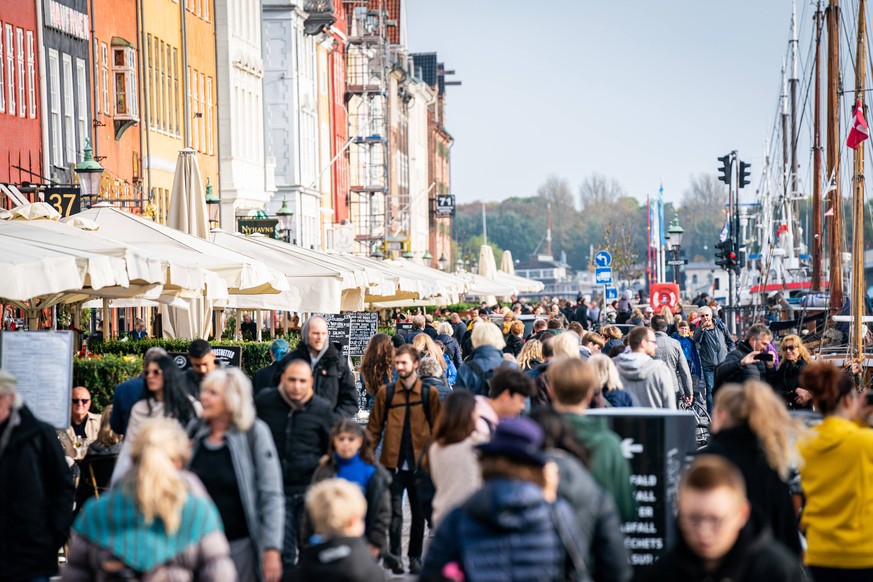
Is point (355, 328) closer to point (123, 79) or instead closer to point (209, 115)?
point (123, 79)

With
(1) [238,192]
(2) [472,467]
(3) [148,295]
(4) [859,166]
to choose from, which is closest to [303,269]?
(3) [148,295]

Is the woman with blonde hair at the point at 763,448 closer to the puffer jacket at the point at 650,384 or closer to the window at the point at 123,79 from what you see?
the puffer jacket at the point at 650,384

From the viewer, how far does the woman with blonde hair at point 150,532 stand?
6848 mm

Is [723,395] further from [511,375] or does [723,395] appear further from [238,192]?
[238,192]

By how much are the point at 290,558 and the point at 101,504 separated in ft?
11.4

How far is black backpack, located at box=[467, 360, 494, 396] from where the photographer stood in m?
13.3

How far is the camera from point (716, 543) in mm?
6117

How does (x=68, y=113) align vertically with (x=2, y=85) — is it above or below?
below

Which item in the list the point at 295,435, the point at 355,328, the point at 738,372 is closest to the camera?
the point at 295,435

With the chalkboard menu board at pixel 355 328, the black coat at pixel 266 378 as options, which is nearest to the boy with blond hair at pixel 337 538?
the black coat at pixel 266 378

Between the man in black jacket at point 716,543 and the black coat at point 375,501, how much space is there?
3.67 metres

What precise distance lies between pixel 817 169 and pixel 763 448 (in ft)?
169

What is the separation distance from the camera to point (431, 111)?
111 metres

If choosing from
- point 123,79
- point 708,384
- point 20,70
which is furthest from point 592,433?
point 123,79
